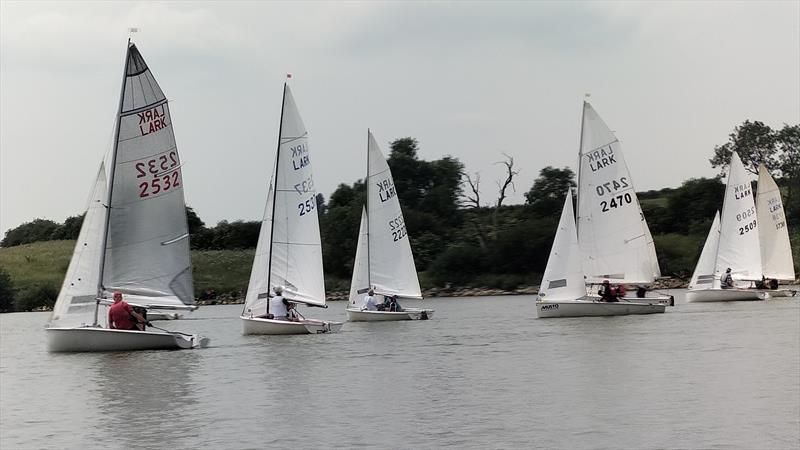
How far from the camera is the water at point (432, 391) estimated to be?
1580cm

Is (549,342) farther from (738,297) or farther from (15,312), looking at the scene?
(15,312)

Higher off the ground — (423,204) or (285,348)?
(423,204)

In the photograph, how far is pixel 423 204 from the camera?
88.5 m

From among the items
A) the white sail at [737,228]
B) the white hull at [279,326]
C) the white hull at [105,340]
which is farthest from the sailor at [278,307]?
the white sail at [737,228]

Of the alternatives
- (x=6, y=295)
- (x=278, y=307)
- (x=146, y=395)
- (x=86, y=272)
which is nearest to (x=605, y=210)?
(x=278, y=307)

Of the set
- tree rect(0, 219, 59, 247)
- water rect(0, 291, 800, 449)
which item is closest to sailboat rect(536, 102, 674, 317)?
water rect(0, 291, 800, 449)

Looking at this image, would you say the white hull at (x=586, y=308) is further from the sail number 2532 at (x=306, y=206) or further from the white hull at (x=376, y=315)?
the sail number 2532 at (x=306, y=206)

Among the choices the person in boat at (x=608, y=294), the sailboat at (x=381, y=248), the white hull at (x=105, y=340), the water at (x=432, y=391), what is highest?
the sailboat at (x=381, y=248)

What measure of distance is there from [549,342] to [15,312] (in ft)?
169

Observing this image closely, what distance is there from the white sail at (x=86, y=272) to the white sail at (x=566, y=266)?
563 inches

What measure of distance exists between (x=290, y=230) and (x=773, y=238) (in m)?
28.8

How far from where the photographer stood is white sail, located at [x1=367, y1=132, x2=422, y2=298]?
4275 centimetres

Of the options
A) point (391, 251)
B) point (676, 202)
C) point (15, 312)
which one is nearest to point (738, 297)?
point (391, 251)

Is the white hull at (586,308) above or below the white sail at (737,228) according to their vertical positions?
below
